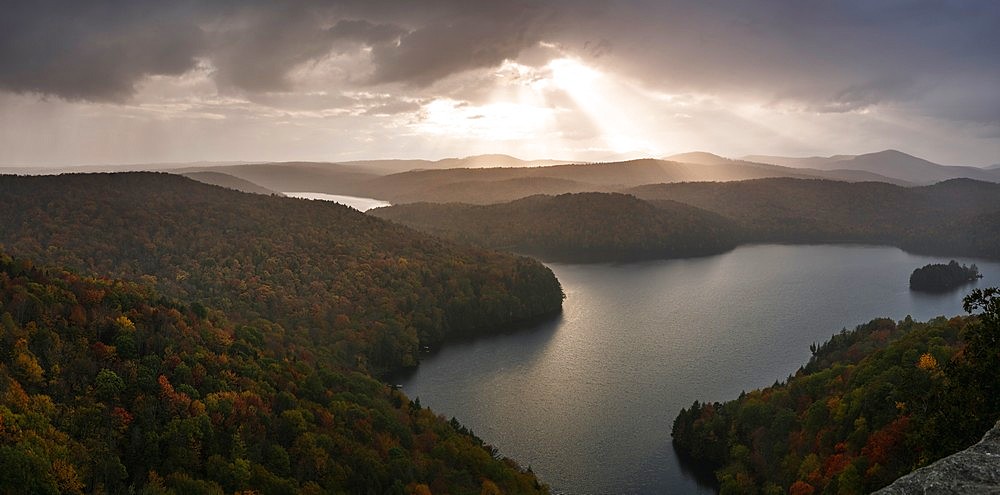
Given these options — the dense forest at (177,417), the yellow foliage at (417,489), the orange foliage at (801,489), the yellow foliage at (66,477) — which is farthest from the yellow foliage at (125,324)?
the orange foliage at (801,489)

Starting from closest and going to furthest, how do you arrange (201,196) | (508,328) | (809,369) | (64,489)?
(64,489)
(809,369)
(508,328)
(201,196)

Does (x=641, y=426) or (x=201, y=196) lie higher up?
(x=201, y=196)

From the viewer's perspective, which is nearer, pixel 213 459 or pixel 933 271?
pixel 213 459

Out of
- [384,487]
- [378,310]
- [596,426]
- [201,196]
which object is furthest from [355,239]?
[384,487]

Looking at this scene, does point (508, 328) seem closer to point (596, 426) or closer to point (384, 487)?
point (596, 426)

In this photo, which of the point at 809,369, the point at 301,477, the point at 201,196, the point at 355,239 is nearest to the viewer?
the point at 301,477

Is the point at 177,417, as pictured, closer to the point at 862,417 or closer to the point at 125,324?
the point at 125,324

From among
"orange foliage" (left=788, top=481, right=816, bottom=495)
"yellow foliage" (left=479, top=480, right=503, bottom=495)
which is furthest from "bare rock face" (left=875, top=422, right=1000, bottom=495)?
"yellow foliage" (left=479, top=480, right=503, bottom=495)
